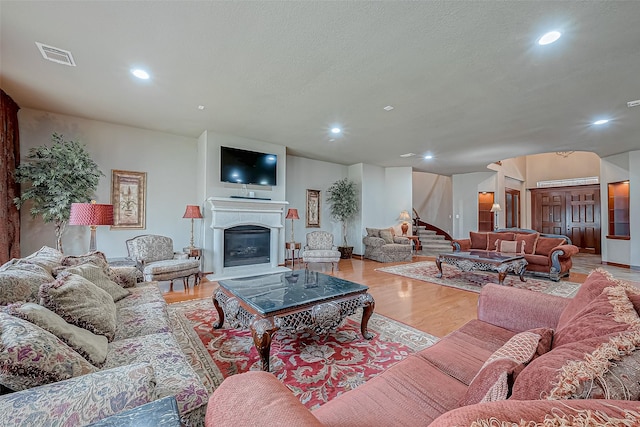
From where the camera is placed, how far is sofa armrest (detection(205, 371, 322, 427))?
2.38ft

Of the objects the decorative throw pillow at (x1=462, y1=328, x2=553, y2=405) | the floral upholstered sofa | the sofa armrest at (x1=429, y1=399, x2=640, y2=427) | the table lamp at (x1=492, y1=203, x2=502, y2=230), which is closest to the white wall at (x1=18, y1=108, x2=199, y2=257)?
the floral upholstered sofa

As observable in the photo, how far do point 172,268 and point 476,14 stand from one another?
4517mm

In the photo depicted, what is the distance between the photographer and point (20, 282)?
1.45m

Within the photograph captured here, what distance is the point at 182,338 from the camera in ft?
→ 7.97

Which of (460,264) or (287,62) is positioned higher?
(287,62)

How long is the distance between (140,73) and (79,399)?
3283 mm

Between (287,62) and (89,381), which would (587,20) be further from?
(89,381)

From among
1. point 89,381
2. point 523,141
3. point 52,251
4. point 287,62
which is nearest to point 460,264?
point 523,141

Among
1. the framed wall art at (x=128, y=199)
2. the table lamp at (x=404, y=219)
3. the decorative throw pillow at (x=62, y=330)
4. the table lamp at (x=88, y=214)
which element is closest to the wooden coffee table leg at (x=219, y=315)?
the decorative throw pillow at (x=62, y=330)

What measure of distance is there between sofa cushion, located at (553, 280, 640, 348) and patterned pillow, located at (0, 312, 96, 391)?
1861 mm

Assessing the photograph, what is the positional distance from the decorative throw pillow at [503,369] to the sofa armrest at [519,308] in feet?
2.54

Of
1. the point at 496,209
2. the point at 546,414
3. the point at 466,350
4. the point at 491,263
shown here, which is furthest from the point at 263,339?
the point at 496,209

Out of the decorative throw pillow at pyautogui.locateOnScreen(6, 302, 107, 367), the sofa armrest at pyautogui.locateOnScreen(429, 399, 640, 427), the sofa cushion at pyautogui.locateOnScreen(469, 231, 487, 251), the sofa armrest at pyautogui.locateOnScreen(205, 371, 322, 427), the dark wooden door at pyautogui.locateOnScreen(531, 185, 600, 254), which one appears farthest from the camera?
the dark wooden door at pyautogui.locateOnScreen(531, 185, 600, 254)

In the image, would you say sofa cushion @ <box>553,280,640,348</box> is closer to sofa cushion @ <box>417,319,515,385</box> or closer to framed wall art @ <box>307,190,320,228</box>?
sofa cushion @ <box>417,319,515,385</box>
